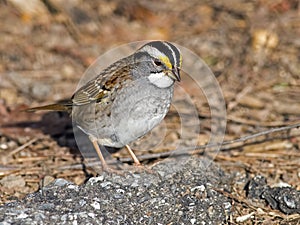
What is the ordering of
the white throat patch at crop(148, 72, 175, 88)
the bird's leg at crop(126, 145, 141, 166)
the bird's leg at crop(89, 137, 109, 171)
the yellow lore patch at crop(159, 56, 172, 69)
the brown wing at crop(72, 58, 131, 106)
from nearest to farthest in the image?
1. the yellow lore patch at crop(159, 56, 172, 69)
2. the white throat patch at crop(148, 72, 175, 88)
3. the brown wing at crop(72, 58, 131, 106)
4. the bird's leg at crop(89, 137, 109, 171)
5. the bird's leg at crop(126, 145, 141, 166)

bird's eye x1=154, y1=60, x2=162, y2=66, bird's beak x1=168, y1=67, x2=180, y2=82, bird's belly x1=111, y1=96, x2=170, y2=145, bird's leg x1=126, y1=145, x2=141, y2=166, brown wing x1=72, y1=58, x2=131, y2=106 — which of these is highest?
bird's eye x1=154, y1=60, x2=162, y2=66

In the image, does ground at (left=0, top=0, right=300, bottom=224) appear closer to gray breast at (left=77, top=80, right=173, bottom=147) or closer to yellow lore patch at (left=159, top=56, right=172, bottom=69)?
gray breast at (left=77, top=80, right=173, bottom=147)

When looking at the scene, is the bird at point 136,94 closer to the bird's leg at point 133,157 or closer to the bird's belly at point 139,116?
the bird's belly at point 139,116

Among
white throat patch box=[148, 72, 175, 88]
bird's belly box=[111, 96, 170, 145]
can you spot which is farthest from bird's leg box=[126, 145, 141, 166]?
white throat patch box=[148, 72, 175, 88]

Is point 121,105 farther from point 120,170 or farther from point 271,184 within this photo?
point 271,184

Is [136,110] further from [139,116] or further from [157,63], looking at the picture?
[157,63]

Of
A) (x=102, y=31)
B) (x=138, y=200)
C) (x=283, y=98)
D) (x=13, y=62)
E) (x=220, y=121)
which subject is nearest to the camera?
(x=138, y=200)

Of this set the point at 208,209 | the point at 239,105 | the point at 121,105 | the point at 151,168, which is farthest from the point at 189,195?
the point at 239,105

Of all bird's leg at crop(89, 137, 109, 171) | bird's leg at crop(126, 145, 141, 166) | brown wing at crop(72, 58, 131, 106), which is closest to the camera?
brown wing at crop(72, 58, 131, 106)

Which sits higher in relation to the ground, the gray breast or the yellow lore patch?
the yellow lore patch
